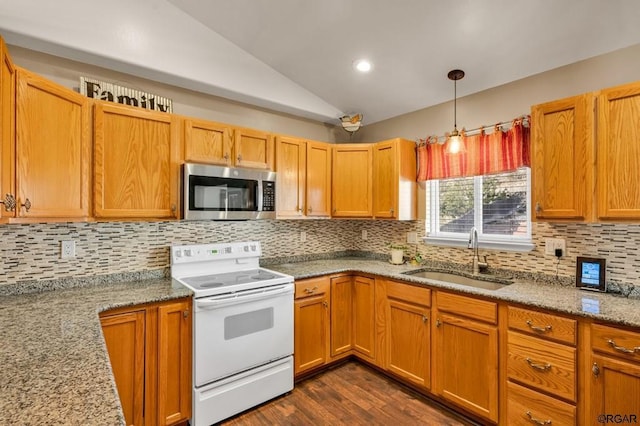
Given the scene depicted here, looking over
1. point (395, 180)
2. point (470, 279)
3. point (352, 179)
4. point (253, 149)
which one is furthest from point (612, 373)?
point (253, 149)

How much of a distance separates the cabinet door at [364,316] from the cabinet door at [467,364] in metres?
0.63

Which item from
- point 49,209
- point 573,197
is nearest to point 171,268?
point 49,209

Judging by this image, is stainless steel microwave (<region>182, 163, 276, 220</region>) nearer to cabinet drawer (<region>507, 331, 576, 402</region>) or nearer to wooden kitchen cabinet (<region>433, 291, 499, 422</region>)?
wooden kitchen cabinet (<region>433, 291, 499, 422</region>)

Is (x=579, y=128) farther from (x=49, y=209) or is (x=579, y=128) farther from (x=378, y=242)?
(x=49, y=209)

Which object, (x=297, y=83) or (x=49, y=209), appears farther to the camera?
(x=297, y=83)

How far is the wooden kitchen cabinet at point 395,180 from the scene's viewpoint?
121 inches

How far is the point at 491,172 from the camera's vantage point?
2.65 metres

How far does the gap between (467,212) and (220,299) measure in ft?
7.48

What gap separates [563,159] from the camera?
2035 mm

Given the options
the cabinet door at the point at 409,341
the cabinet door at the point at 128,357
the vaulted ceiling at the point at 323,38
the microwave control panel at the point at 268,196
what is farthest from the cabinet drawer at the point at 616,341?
the cabinet door at the point at 128,357

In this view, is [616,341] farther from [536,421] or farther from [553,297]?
[536,421]

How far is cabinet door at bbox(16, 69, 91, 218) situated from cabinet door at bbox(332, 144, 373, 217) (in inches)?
82.7

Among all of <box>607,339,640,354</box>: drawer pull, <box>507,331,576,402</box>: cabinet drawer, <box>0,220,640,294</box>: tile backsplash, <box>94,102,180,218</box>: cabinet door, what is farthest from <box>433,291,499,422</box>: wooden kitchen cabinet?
<box>94,102,180,218</box>: cabinet door

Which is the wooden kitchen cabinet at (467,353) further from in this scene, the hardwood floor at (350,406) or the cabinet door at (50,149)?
the cabinet door at (50,149)
